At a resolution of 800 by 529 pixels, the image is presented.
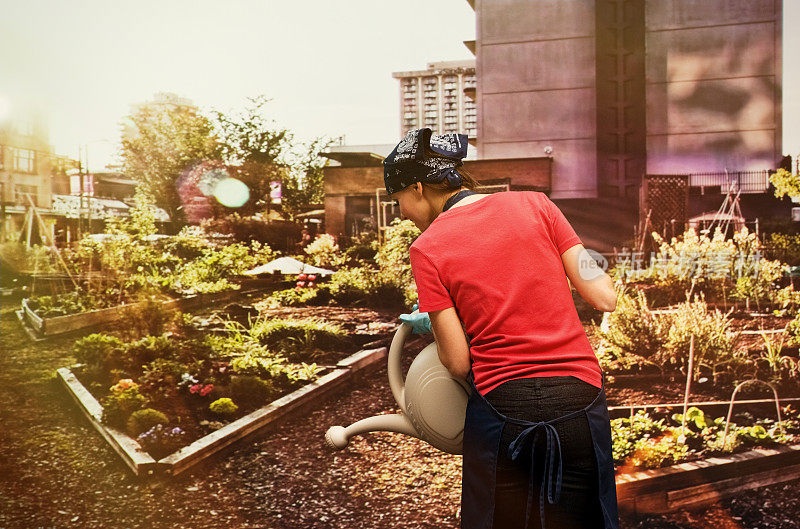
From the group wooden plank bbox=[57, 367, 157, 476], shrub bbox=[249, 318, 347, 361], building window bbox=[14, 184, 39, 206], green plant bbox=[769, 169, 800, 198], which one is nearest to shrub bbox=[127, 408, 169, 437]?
wooden plank bbox=[57, 367, 157, 476]

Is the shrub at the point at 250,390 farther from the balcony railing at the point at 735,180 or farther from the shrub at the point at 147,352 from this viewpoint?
the balcony railing at the point at 735,180

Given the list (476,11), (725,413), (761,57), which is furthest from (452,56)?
(725,413)

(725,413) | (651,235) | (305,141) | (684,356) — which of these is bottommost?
(725,413)

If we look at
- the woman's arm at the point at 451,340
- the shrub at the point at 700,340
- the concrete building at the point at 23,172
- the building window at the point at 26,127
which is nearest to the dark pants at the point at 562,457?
the woman's arm at the point at 451,340

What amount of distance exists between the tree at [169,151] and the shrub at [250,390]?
1.18m

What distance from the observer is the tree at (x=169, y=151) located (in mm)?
4617

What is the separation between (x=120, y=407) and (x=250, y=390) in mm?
754

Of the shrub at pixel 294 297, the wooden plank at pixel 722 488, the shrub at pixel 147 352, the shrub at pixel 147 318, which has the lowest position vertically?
the wooden plank at pixel 722 488

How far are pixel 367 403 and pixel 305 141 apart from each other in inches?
69.9

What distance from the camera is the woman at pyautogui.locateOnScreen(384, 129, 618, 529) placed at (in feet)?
6.18

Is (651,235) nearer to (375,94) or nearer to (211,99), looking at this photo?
(375,94)

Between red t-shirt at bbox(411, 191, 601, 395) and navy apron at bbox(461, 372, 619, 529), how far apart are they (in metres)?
0.08

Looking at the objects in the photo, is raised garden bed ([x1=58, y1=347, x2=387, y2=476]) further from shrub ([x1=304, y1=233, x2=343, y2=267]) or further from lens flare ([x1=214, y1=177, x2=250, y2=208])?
lens flare ([x1=214, y1=177, x2=250, y2=208])

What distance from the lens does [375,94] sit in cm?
470
